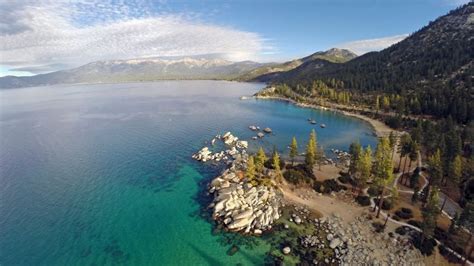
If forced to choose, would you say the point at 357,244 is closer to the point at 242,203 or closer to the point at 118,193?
the point at 242,203

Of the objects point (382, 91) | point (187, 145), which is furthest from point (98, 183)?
point (382, 91)

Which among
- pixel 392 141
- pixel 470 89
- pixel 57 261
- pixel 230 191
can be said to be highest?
pixel 470 89

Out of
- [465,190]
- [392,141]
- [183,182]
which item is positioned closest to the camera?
[465,190]

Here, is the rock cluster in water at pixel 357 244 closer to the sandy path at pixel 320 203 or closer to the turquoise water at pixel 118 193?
the sandy path at pixel 320 203

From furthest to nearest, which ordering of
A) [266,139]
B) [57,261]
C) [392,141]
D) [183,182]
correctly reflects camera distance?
[266,139], [392,141], [183,182], [57,261]

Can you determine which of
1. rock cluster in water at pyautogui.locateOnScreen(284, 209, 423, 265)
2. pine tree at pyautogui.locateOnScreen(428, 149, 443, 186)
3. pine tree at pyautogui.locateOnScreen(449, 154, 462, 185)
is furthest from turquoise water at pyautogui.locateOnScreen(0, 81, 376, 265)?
pine tree at pyautogui.locateOnScreen(449, 154, 462, 185)

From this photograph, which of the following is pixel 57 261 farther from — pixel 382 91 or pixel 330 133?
pixel 382 91

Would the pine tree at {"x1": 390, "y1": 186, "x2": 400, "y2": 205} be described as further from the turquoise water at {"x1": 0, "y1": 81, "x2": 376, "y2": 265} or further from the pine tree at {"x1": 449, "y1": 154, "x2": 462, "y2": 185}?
the turquoise water at {"x1": 0, "y1": 81, "x2": 376, "y2": 265}
